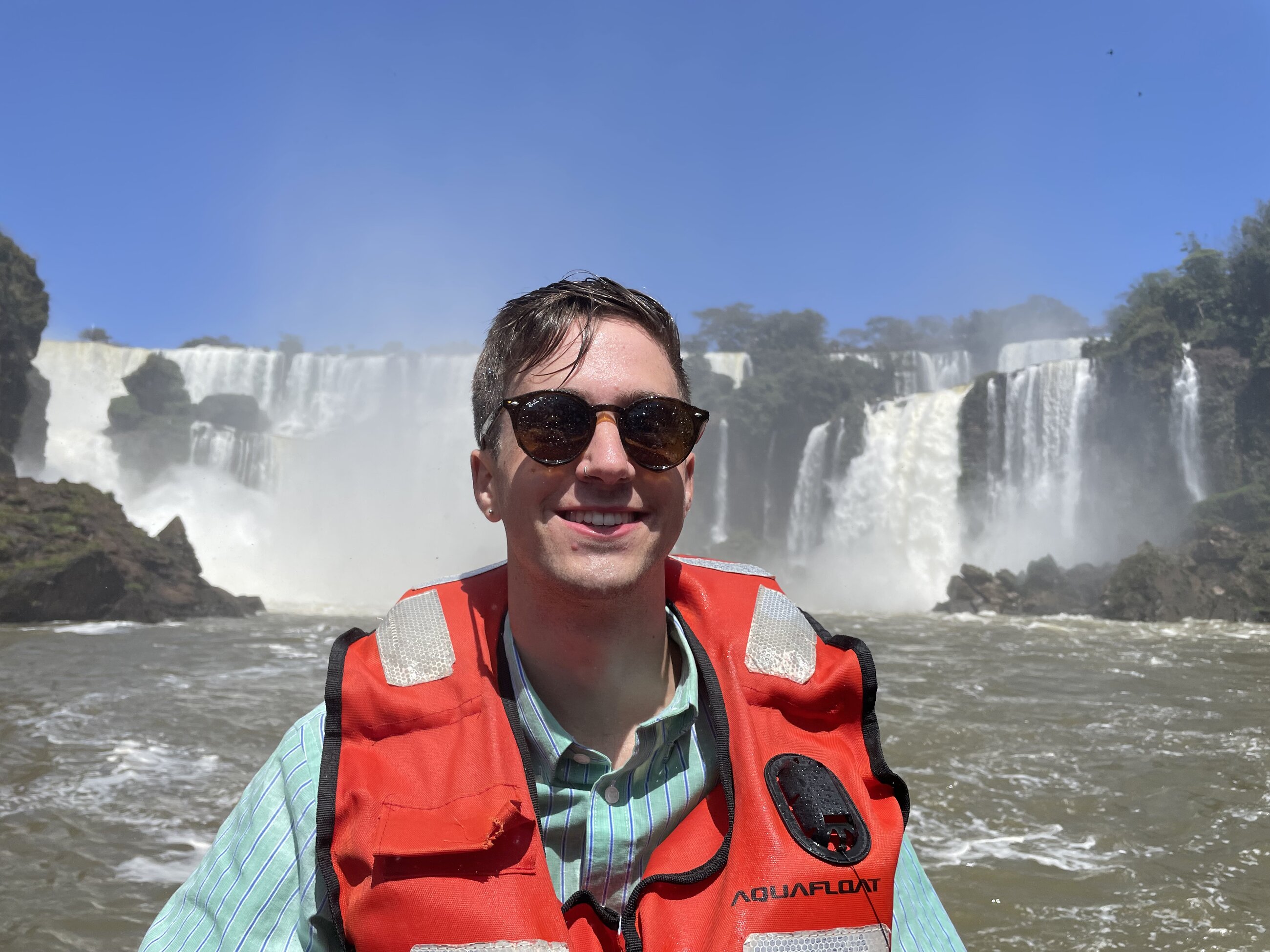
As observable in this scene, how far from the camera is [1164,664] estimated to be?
10805 millimetres

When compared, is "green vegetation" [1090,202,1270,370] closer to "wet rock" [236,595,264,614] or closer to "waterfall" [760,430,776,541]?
"waterfall" [760,430,776,541]

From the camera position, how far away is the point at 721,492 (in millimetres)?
32000

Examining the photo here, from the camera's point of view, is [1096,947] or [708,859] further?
[1096,947]

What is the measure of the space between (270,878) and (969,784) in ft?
16.2

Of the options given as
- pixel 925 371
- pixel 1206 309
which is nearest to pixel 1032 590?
pixel 1206 309

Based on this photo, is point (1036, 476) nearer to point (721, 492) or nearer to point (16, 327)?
point (721, 492)

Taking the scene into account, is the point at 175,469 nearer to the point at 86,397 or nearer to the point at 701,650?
the point at 86,397

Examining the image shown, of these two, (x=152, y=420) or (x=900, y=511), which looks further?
(x=152, y=420)

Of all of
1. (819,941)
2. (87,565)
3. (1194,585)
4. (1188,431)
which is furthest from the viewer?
(1188,431)

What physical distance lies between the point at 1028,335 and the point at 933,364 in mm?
28101

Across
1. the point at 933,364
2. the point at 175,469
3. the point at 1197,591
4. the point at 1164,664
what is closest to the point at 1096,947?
the point at 1164,664

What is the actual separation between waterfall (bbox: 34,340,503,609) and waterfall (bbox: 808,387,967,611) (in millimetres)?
10994

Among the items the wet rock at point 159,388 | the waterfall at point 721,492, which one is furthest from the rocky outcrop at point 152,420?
the waterfall at point 721,492

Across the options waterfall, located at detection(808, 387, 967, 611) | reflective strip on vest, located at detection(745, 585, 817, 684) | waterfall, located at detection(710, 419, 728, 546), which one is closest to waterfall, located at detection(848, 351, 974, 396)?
waterfall, located at detection(710, 419, 728, 546)
